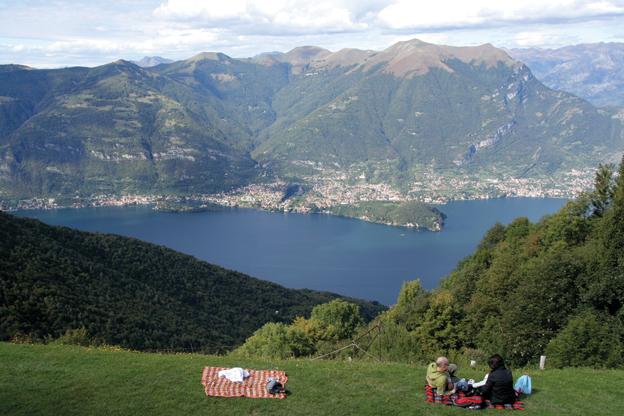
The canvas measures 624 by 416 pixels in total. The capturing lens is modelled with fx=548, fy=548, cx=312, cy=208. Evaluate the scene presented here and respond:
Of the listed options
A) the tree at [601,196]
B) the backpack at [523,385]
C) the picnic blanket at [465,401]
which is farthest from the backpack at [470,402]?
the tree at [601,196]

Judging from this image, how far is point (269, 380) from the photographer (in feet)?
45.0

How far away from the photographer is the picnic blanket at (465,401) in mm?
12812

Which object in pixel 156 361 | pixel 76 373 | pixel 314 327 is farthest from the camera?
pixel 314 327

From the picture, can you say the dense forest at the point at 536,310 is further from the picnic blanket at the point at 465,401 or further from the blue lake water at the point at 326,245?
the blue lake water at the point at 326,245

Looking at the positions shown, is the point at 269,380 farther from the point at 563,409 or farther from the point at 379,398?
the point at 563,409

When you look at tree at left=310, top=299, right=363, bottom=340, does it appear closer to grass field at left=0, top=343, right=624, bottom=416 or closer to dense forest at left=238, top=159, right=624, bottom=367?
dense forest at left=238, top=159, right=624, bottom=367

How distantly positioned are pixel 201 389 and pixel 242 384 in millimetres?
1017

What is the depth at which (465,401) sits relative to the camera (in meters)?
12.9

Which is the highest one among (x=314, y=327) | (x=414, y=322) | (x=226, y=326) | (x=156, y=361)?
(x=156, y=361)

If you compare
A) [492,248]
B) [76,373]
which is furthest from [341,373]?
[492,248]

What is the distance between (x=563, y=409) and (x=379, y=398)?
4.32 meters

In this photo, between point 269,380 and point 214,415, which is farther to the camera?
point 269,380

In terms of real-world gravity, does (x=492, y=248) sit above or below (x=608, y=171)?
below

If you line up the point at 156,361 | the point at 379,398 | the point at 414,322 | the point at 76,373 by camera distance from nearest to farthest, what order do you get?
1. the point at 379,398
2. the point at 76,373
3. the point at 156,361
4. the point at 414,322
